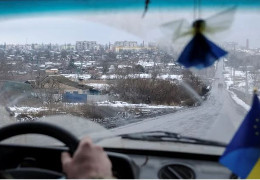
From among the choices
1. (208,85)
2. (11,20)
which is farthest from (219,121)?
(11,20)

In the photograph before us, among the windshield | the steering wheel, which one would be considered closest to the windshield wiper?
the windshield

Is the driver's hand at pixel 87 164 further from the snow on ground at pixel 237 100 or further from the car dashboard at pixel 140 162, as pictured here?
the snow on ground at pixel 237 100

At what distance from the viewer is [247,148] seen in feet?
6.67

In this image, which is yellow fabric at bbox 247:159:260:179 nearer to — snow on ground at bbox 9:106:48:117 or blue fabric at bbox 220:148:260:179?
blue fabric at bbox 220:148:260:179

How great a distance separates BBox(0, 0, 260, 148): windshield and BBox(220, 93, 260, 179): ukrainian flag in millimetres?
245

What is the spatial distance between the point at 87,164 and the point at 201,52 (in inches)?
32.0

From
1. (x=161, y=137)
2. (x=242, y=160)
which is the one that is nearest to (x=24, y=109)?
(x=161, y=137)

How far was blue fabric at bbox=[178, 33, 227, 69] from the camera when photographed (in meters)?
2.08

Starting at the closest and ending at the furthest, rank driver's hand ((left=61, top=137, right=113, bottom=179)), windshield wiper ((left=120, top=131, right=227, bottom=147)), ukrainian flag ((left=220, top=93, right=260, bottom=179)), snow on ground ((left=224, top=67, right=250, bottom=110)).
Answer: driver's hand ((left=61, top=137, right=113, bottom=179)), ukrainian flag ((left=220, top=93, right=260, bottom=179)), snow on ground ((left=224, top=67, right=250, bottom=110)), windshield wiper ((left=120, top=131, right=227, bottom=147))

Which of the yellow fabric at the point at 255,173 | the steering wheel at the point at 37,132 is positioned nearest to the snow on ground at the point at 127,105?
the steering wheel at the point at 37,132

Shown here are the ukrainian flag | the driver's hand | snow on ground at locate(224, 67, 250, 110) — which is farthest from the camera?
snow on ground at locate(224, 67, 250, 110)

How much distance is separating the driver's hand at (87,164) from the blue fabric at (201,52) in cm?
68

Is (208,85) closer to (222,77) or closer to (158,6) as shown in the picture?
(222,77)

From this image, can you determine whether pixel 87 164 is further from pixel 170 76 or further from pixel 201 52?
pixel 170 76
